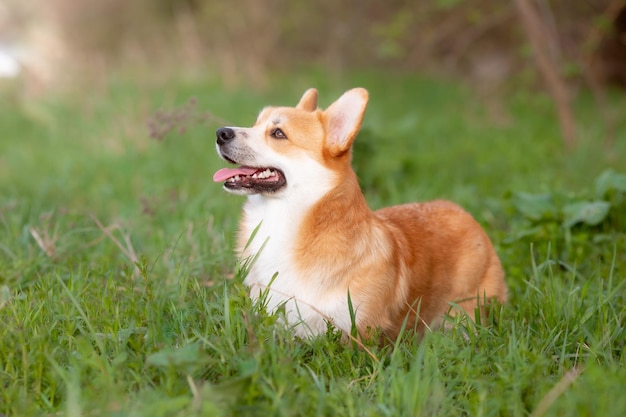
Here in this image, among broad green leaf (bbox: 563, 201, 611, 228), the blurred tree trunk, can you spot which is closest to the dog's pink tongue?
broad green leaf (bbox: 563, 201, 611, 228)

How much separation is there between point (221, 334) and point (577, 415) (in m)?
1.41

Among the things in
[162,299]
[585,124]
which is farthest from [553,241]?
[585,124]

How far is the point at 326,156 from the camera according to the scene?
3.44m

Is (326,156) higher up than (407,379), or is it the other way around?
(326,156)

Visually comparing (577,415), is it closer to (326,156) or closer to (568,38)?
(326,156)

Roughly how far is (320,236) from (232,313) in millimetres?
612

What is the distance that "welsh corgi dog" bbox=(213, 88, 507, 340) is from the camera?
10.5 feet

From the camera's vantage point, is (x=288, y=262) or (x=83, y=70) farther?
(x=83, y=70)

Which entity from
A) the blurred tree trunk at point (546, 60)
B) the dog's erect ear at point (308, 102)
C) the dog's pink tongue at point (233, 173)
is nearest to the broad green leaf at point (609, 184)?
the dog's erect ear at point (308, 102)

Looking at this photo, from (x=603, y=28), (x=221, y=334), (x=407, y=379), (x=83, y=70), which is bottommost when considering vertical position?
(x=407, y=379)

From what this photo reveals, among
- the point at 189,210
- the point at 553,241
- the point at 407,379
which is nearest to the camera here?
the point at 407,379

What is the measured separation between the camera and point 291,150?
3.46 metres

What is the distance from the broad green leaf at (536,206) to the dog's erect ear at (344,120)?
1.97m

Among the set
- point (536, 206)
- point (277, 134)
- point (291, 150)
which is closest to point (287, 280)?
point (291, 150)
